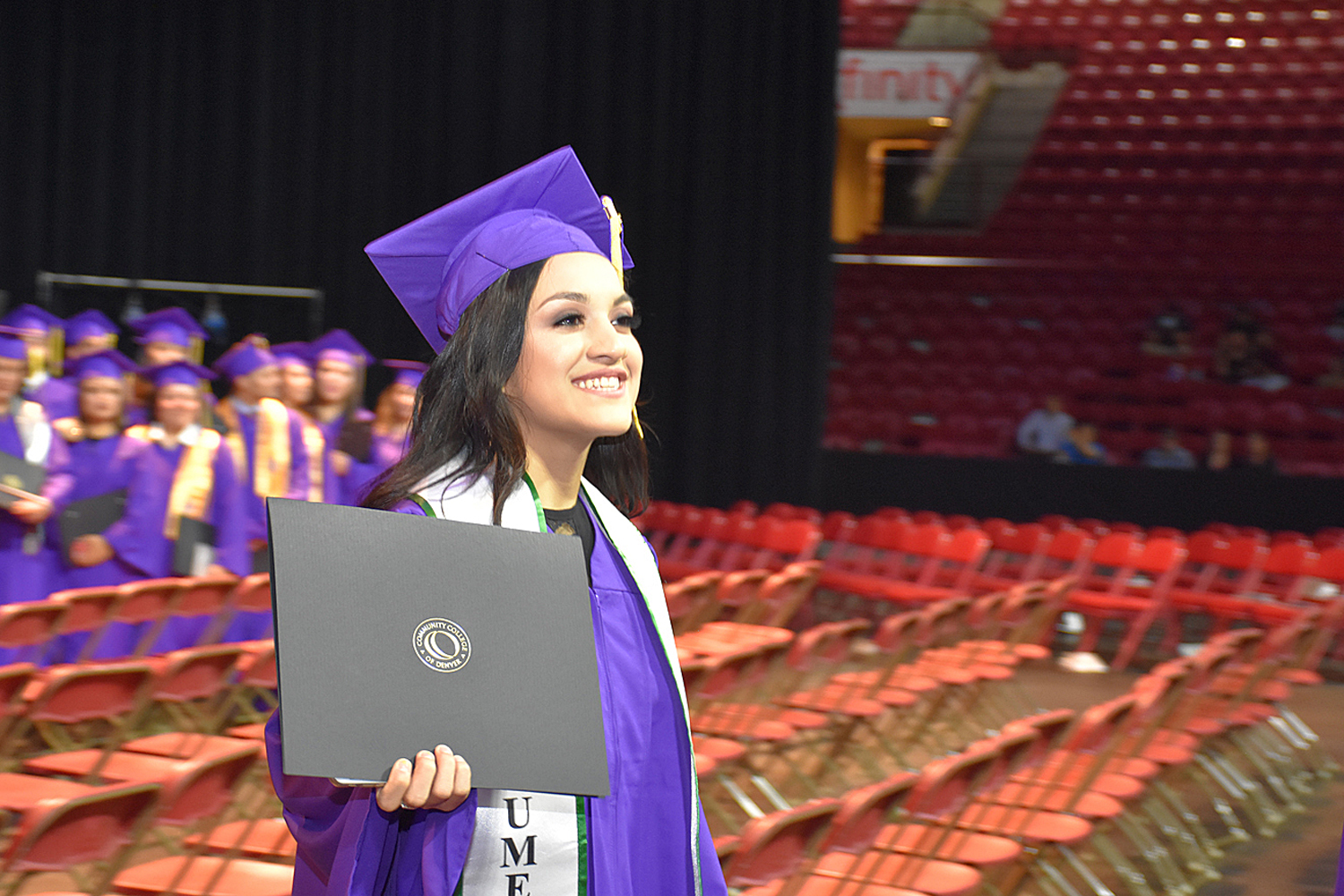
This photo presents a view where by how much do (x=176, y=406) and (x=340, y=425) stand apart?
42.6 inches

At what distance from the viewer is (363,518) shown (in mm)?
1106

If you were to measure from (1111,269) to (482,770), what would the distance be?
14030 mm

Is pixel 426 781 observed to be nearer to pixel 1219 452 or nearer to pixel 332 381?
pixel 332 381

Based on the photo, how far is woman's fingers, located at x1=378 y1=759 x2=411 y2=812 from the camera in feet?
3.40

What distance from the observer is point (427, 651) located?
3.59ft

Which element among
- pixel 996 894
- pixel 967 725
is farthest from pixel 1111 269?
pixel 996 894

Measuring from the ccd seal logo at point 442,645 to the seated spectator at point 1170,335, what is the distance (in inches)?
518

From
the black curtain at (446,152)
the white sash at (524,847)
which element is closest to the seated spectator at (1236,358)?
the black curtain at (446,152)

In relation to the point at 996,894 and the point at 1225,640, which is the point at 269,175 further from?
the point at 996,894

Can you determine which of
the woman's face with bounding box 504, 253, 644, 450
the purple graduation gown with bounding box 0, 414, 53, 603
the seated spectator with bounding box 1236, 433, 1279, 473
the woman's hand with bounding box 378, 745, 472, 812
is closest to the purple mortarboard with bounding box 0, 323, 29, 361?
the purple graduation gown with bounding box 0, 414, 53, 603

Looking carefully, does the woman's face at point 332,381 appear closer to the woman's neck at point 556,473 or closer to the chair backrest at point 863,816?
the chair backrest at point 863,816

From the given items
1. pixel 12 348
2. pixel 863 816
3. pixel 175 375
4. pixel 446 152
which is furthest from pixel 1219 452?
pixel 863 816

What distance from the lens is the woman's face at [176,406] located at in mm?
5980

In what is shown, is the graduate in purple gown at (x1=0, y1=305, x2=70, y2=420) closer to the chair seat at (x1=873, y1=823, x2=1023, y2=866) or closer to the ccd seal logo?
the chair seat at (x1=873, y1=823, x2=1023, y2=866)
